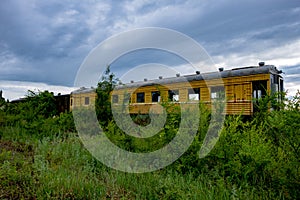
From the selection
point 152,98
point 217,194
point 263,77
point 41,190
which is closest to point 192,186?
point 217,194

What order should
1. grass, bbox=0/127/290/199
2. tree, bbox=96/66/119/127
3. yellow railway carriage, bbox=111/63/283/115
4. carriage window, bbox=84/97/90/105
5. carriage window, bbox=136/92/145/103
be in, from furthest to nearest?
carriage window, bbox=84/97/90/105, carriage window, bbox=136/92/145/103, yellow railway carriage, bbox=111/63/283/115, tree, bbox=96/66/119/127, grass, bbox=0/127/290/199

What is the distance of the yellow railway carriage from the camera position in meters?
10.4

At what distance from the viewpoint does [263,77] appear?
1037 cm

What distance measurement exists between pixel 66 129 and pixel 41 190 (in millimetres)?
4959

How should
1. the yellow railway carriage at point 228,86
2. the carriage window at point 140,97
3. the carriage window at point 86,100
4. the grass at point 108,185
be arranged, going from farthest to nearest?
the carriage window at point 86,100
the carriage window at point 140,97
the yellow railway carriage at point 228,86
the grass at point 108,185

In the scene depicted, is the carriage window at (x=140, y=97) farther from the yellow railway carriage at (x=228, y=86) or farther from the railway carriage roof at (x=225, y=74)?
the railway carriage roof at (x=225, y=74)

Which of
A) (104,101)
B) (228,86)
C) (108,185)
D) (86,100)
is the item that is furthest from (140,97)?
(108,185)

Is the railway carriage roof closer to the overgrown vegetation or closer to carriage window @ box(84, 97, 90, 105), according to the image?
carriage window @ box(84, 97, 90, 105)

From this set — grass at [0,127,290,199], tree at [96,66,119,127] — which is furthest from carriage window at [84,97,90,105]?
grass at [0,127,290,199]

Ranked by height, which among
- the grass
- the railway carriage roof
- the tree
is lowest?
the grass

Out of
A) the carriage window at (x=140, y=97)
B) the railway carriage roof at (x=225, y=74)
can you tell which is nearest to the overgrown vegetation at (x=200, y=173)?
the railway carriage roof at (x=225, y=74)

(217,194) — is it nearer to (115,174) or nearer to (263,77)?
(115,174)

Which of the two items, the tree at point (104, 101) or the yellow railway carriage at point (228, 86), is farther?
the yellow railway carriage at point (228, 86)

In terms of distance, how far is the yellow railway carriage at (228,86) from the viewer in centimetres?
1038
